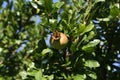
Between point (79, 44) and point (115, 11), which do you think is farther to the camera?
point (115, 11)

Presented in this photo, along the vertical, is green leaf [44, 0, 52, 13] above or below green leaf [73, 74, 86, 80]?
above

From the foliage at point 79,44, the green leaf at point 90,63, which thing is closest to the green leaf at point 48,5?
the foliage at point 79,44

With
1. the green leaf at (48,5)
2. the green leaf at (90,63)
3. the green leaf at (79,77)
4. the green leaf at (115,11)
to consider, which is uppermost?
the green leaf at (48,5)

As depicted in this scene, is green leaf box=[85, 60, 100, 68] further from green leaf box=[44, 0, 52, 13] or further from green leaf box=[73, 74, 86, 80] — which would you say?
green leaf box=[44, 0, 52, 13]

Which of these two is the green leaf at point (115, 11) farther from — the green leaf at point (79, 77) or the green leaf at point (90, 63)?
the green leaf at point (79, 77)

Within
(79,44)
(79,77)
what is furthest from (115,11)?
(79,77)

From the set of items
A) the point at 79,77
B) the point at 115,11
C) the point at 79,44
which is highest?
the point at 115,11

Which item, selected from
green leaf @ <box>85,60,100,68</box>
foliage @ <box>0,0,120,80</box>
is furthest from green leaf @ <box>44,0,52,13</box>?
green leaf @ <box>85,60,100,68</box>

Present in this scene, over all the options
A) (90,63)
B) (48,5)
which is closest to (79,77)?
(90,63)

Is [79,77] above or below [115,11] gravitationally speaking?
below

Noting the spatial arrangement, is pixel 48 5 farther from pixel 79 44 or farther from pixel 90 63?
pixel 90 63

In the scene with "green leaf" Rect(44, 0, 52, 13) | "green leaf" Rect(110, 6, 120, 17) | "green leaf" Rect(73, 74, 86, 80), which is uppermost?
"green leaf" Rect(44, 0, 52, 13)

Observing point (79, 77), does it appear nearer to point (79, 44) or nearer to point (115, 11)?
point (79, 44)

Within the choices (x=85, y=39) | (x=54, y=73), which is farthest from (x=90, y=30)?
(x=54, y=73)
